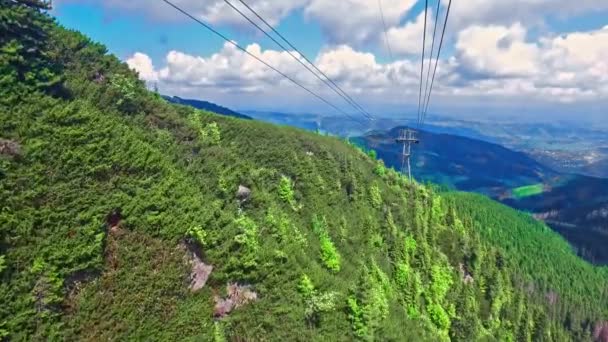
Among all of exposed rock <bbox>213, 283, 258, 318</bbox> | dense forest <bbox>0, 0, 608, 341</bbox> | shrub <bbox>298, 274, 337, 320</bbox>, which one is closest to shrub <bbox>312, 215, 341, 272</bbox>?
dense forest <bbox>0, 0, 608, 341</bbox>

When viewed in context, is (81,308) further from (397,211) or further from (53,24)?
(397,211)

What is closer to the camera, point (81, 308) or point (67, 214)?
point (81, 308)

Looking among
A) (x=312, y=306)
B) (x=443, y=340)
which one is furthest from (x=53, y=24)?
(x=443, y=340)

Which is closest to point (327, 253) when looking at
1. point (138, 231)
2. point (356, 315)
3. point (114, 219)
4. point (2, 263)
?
point (356, 315)

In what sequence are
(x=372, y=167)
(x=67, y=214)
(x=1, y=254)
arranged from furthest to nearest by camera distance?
(x=372, y=167), (x=67, y=214), (x=1, y=254)

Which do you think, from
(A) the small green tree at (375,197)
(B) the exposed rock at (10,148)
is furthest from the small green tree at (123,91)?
(A) the small green tree at (375,197)

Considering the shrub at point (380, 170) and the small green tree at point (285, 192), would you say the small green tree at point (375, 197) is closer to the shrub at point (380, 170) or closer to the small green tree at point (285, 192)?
the shrub at point (380, 170)

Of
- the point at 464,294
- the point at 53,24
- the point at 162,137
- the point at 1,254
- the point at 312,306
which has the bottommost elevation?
the point at 464,294

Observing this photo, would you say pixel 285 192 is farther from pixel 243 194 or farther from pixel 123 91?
pixel 123 91
